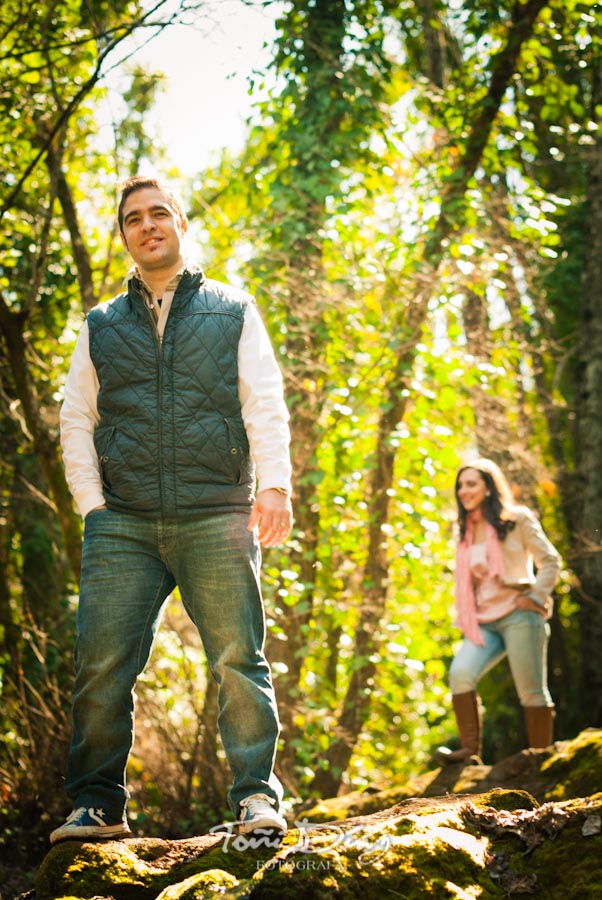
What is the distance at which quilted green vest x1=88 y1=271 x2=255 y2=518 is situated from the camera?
2.87 metres

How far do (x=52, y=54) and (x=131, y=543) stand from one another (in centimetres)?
443

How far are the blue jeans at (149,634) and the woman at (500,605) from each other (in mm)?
2936

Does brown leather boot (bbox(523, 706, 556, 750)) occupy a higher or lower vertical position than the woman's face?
lower

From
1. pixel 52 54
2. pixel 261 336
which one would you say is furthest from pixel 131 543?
pixel 52 54

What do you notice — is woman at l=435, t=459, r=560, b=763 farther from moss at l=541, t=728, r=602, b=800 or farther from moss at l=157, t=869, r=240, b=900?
moss at l=157, t=869, r=240, b=900

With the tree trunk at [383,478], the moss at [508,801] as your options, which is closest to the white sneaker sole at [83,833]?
the moss at [508,801]

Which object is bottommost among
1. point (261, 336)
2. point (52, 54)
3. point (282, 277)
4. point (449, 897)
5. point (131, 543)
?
point (449, 897)

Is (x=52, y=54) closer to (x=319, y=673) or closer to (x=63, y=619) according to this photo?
(x=63, y=619)

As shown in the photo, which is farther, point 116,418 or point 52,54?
point 52,54

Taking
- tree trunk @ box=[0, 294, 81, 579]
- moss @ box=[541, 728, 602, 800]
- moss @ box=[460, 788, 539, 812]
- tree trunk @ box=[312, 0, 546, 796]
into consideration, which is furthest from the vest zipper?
tree trunk @ box=[312, 0, 546, 796]

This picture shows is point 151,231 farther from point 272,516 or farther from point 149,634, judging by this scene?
point 149,634

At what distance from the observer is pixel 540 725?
5.50 m

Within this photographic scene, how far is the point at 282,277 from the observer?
21.3 ft
